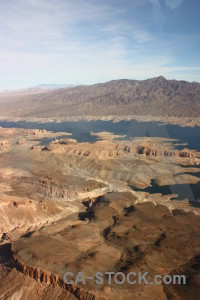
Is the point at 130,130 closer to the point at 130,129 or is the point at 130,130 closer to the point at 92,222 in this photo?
the point at 130,129

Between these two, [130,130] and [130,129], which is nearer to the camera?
[130,130]

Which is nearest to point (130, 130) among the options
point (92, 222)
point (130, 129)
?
point (130, 129)

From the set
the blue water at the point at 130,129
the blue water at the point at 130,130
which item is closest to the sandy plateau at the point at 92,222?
the blue water at the point at 130,130

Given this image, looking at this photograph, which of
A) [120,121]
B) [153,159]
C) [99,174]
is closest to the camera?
[99,174]

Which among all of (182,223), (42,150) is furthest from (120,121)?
(182,223)

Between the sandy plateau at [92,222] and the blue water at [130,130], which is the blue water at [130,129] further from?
the sandy plateau at [92,222]

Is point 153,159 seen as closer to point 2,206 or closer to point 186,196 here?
point 186,196

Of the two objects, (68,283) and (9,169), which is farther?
(9,169)
